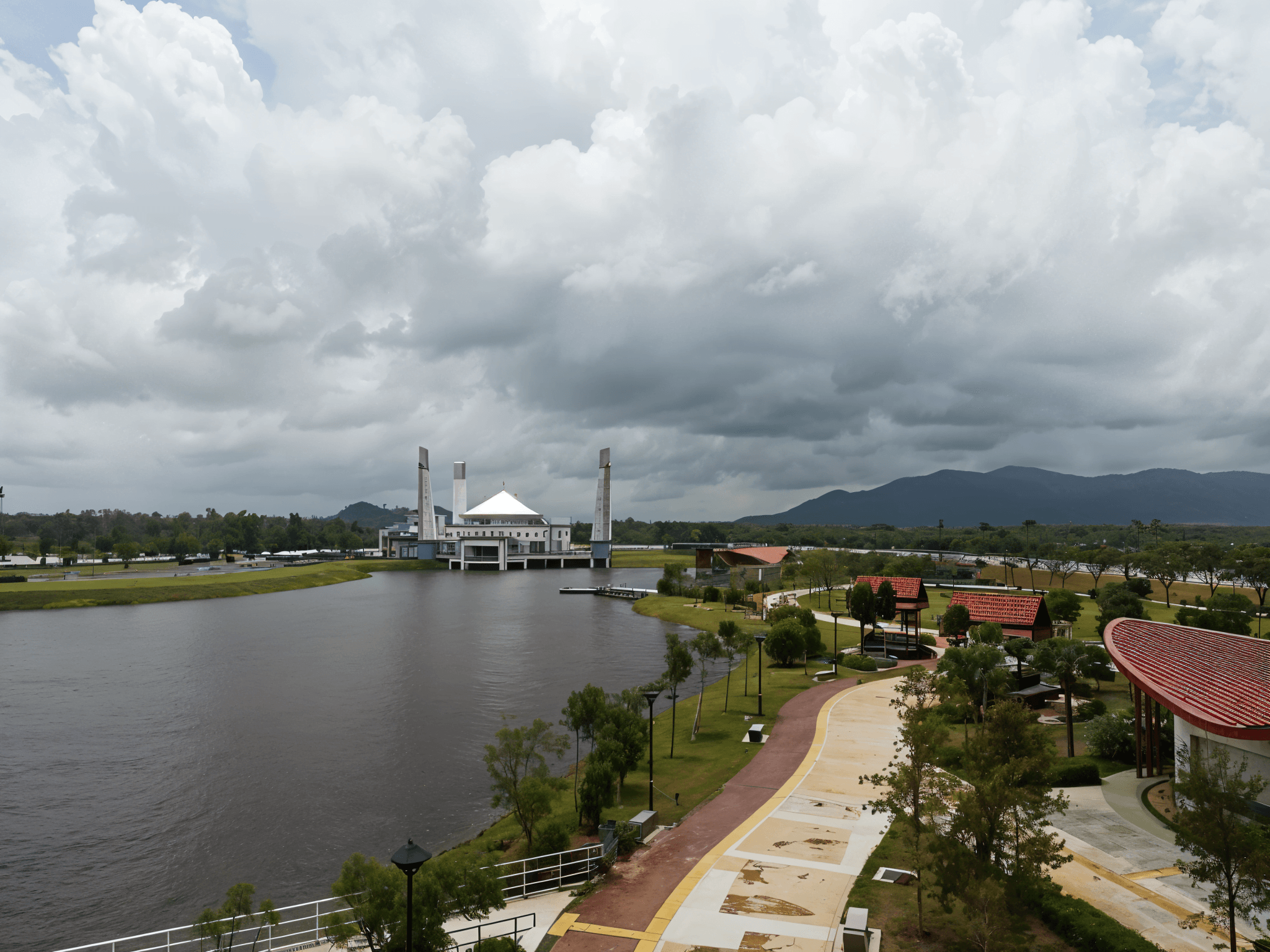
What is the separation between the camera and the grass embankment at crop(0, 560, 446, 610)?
284 feet

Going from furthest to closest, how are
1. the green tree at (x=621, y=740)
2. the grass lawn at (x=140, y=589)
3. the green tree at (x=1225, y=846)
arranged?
the grass lawn at (x=140, y=589) < the green tree at (x=621, y=740) < the green tree at (x=1225, y=846)

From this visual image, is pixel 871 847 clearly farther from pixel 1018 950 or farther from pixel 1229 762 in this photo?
pixel 1229 762

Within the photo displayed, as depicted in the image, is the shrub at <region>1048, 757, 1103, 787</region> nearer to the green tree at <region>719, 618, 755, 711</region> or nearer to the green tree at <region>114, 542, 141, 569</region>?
the green tree at <region>719, 618, 755, 711</region>

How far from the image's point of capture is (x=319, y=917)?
1770cm

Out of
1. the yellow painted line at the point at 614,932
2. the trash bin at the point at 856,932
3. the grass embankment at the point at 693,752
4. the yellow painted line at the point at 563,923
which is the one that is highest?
the trash bin at the point at 856,932

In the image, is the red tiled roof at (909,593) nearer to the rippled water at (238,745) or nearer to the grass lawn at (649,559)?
the rippled water at (238,745)

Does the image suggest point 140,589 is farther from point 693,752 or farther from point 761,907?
point 761,907

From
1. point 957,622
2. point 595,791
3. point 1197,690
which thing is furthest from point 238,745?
point 957,622

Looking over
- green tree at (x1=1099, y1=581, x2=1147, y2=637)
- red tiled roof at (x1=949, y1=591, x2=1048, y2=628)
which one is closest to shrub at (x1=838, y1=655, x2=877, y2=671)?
red tiled roof at (x1=949, y1=591, x2=1048, y2=628)

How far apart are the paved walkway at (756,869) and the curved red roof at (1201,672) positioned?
9.24 metres

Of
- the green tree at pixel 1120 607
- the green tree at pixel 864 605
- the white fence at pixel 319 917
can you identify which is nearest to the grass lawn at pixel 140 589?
the green tree at pixel 864 605

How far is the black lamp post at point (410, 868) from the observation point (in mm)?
11453

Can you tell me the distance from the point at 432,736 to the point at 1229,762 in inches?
1233

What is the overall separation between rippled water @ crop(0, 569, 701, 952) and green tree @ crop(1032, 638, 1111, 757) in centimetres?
2332
